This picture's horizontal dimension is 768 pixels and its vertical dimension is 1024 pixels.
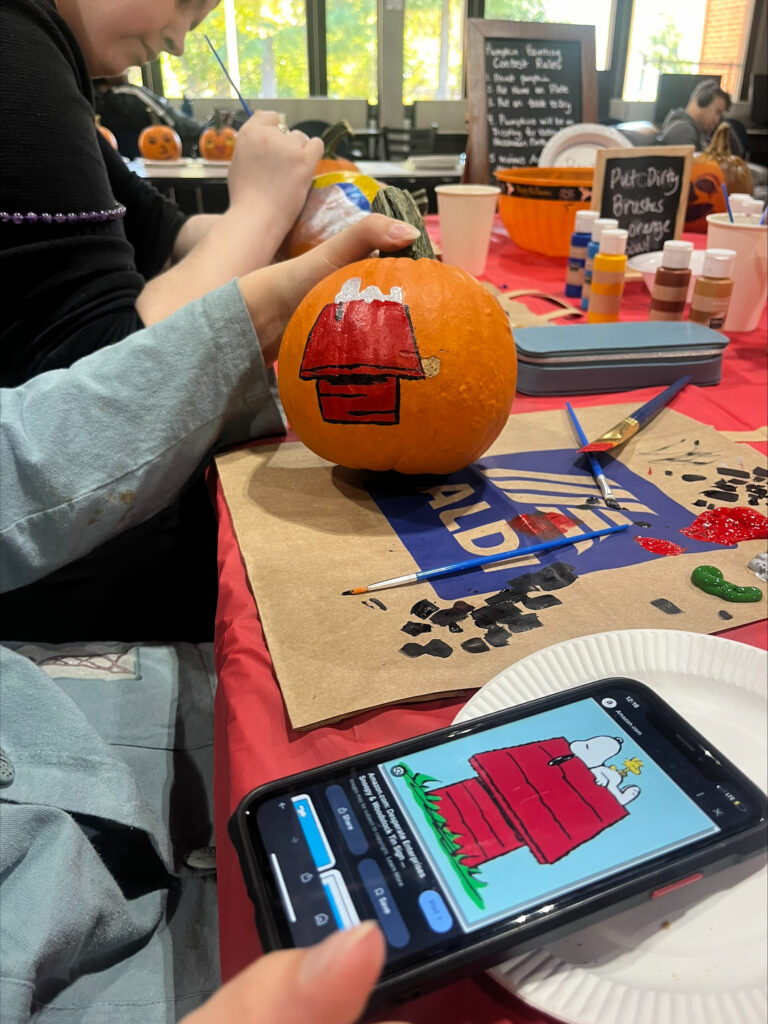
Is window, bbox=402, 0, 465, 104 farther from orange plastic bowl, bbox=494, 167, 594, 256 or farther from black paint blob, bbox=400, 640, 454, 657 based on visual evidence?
black paint blob, bbox=400, 640, 454, 657

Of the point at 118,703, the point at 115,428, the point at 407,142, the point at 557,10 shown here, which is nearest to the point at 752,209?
the point at 115,428

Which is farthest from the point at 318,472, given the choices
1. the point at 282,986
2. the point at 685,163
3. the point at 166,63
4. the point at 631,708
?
the point at 166,63

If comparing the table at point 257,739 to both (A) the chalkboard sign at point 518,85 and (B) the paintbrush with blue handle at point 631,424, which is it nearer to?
(B) the paintbrush with blue handle at point 631,424

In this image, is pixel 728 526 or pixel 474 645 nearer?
pixel 474 645

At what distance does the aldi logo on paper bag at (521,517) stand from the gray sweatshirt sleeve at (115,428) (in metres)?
0.17

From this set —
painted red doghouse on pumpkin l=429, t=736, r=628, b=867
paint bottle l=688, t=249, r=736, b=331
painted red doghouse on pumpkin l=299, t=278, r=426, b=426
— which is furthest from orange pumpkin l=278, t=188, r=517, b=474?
paint bottle l=688, t=249, r=736, b=331

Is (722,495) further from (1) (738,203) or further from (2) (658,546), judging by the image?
(1) (738,203)

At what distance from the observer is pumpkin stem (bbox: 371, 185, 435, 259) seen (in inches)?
26.1

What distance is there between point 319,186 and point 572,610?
790 millimetres

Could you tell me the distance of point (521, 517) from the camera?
0.60 meters

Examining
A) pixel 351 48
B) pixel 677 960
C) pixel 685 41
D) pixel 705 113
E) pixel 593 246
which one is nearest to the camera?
pixel 677 960

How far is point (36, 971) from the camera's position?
0.41 meters

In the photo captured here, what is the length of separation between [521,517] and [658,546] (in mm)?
110

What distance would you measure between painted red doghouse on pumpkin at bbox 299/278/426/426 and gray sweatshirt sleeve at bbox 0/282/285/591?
99 mm
